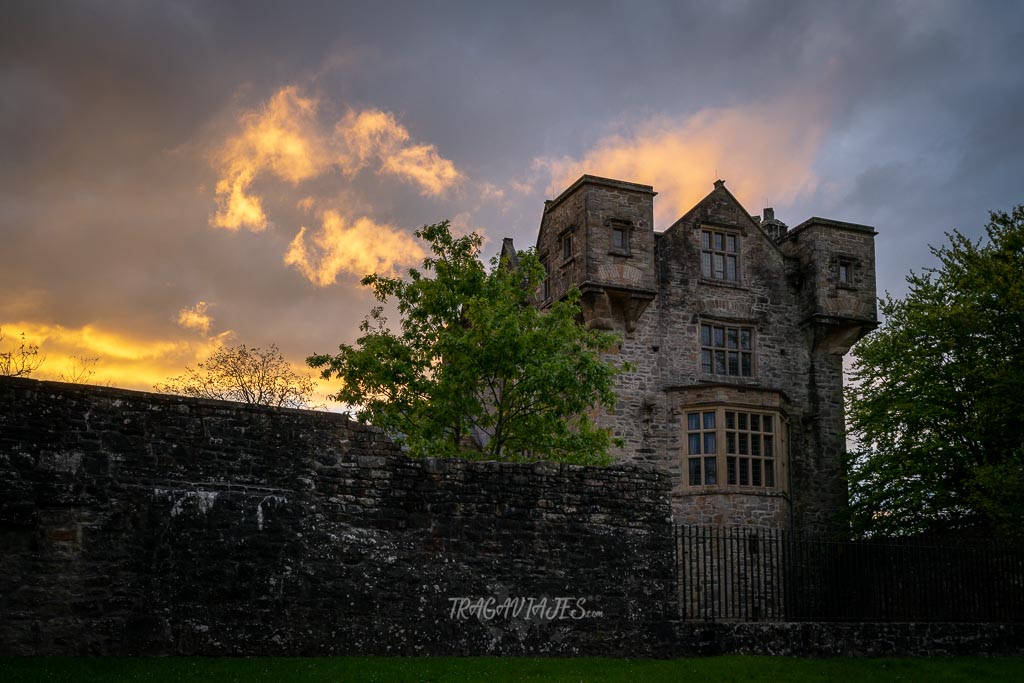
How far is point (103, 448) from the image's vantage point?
1310cm

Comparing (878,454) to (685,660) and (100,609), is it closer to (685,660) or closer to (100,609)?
(685,660)

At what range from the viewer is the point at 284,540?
1394 cm

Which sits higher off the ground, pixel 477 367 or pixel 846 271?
pixel 846 271

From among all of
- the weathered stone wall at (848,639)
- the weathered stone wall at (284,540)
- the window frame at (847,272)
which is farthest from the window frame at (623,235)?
the weathered stone wall at (848,639)

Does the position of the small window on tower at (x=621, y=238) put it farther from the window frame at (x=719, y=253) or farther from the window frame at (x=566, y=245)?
the window frame at (x=719, y=253)

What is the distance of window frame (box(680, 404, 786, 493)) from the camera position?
28.2 metres

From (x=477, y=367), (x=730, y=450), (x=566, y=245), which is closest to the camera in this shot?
(x=477, y=367)

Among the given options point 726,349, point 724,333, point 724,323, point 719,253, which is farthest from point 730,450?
point 719,253

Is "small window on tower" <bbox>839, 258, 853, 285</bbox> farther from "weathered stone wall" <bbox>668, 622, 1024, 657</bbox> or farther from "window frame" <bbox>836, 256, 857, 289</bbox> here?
"weathered stone wall" <bbox>668, 622, 1024, 657</bbox>

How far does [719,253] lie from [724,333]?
8.84ft

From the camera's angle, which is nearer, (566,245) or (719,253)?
(566,245)

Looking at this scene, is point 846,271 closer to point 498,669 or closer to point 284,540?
point 498,669

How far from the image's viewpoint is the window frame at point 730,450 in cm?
2823

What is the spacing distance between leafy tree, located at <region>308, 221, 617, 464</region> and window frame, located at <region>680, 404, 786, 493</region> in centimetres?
437
